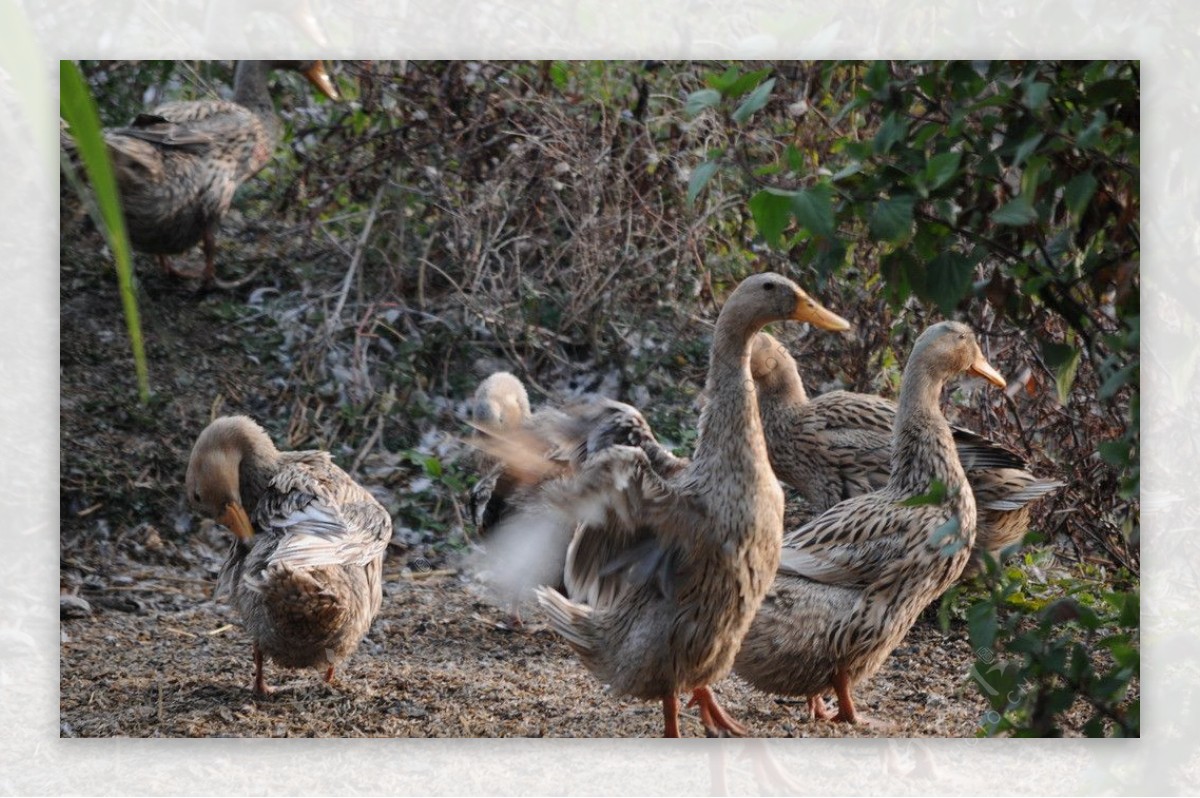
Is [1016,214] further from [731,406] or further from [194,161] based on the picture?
[194,161]

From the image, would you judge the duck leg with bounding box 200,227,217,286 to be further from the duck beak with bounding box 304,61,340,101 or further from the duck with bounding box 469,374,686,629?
the duck with bounding box 469,374,686,629

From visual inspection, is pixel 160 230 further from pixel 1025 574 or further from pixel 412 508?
pixel 1025 574

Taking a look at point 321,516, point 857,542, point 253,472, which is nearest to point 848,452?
point 857,542

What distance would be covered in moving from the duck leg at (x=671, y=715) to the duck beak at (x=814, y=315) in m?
0.84

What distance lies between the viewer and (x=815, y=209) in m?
1.85

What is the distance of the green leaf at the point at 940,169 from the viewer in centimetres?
184

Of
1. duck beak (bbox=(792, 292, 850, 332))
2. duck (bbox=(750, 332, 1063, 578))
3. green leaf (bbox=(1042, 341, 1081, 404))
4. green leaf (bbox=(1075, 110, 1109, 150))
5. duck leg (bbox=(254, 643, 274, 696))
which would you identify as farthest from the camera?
duck (bbox=(750, 332, 1063, 578))

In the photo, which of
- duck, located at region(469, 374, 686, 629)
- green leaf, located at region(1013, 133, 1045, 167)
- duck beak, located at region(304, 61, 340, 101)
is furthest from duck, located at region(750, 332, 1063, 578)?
green leaf, located at region(1013, 133, 1045, 167)

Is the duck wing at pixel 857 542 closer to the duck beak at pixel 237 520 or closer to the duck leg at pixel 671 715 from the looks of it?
the duck leg at pixel 671 715

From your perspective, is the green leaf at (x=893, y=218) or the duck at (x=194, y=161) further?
the duck at (x=194, y=161)

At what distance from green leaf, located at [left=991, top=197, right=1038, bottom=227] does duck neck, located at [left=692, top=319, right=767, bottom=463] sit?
748mm

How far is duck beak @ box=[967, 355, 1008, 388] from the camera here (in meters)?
3.12

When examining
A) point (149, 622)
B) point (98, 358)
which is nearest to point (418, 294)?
point (98, 358)

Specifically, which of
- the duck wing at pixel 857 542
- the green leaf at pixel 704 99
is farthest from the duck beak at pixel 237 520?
the green leaf at pixel 704 99
